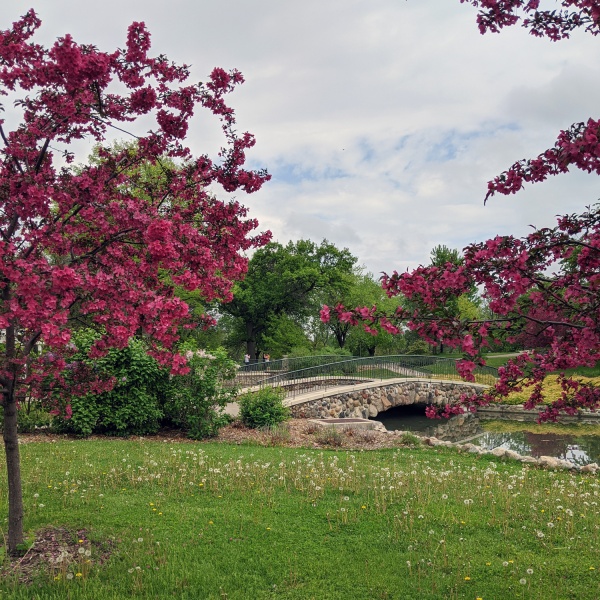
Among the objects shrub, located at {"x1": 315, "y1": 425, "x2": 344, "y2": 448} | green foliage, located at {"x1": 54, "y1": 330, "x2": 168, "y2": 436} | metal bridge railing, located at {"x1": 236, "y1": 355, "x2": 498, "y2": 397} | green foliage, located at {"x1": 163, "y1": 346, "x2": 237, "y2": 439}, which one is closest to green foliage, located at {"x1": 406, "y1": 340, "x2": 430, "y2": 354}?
metal bridge railing, located at {"x1": 236, "y1": 355, "x2": 498, "y2": 397}

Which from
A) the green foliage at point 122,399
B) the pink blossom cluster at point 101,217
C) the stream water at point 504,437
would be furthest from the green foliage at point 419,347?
the pink blossom cluster at point 101,217

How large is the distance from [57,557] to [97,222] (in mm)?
2975

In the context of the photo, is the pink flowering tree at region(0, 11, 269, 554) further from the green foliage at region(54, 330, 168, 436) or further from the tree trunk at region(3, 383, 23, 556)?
the green foliage at region(54, 330, 168, 436)

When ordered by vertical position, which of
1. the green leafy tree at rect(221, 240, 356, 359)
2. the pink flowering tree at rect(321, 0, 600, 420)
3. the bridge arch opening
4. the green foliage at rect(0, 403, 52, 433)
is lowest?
the bridge arch opening

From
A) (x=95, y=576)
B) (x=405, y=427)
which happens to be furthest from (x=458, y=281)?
(x=405, y=427)

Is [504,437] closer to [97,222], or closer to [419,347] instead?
[97,222]

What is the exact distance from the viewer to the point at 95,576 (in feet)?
14.8

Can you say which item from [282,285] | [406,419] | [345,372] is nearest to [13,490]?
[345,372]

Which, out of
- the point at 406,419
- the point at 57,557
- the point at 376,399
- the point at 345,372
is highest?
the point at 345,372

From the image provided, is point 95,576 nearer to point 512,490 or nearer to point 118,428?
point 512,490

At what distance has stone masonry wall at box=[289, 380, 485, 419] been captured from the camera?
18.4 meters

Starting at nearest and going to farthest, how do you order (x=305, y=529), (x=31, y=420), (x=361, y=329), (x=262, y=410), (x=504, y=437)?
(x=305, y=529), (x=31, y=420), (x=262, y=410), (x=504, y=437), (x=361, y=329)

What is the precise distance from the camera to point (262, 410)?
45.1ft

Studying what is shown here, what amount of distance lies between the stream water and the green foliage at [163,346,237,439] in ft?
25.7
